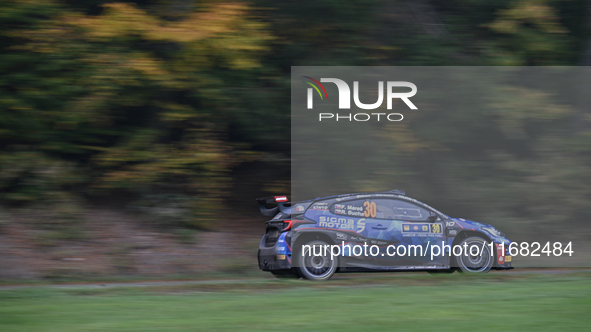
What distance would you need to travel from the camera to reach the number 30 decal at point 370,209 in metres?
9.77

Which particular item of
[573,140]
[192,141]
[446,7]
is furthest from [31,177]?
[573,140]

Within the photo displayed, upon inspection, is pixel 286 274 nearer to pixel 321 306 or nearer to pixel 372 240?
pixel 372 240

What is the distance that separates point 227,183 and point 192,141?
120 cm

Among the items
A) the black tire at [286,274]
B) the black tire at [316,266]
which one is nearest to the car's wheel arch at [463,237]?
the black tire at [316,266]

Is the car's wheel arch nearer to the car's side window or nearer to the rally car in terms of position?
the rally car

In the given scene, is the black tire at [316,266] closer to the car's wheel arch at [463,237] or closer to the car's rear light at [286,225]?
Answer: the car's rear light at [286,225]

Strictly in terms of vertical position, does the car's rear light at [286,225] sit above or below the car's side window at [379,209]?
below

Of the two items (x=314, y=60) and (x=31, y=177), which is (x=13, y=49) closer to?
(x=31, y=177)

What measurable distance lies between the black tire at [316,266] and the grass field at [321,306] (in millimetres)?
232

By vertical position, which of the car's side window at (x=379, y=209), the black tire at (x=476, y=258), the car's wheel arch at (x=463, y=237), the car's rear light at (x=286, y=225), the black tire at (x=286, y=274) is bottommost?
the black tire at (x=286, y=274)

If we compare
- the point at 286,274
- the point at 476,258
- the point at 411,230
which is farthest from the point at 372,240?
the point at 476,258

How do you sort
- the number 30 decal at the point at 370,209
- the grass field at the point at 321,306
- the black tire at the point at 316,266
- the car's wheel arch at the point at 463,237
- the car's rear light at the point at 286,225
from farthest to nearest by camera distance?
the car's wheel arch at the point at 463,237 < the number 30 decal at the point at 370,209 < the car's rear light at the point at 286,225 < the black tire at the point at 316,266 < the grass field at the point at 321,306

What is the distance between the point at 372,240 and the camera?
31.7 ft

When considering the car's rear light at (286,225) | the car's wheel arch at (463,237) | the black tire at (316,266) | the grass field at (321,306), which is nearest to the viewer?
the grass field at (321,306)
